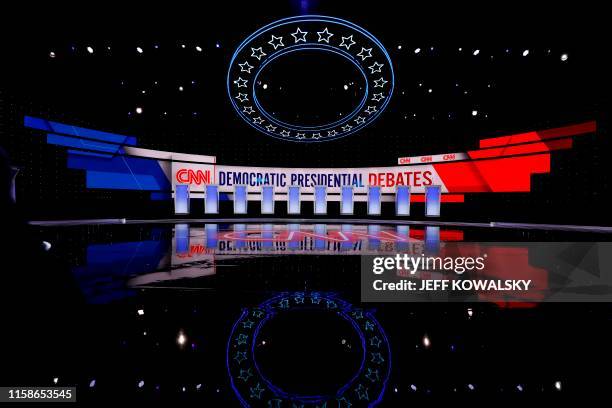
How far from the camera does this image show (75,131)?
10.6 metres

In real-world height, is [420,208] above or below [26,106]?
below

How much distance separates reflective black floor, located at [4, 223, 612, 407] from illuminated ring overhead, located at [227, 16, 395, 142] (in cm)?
705

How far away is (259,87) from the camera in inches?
400

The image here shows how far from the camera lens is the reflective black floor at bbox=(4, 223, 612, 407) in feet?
5.74

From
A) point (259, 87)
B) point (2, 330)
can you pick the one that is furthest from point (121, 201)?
point (2, 330)

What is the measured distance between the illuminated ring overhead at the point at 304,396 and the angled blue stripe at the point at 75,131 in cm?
1107

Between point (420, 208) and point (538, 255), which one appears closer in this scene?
point (538, 255)

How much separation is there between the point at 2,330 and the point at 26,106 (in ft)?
35.0

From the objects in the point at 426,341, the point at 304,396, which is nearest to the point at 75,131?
the point at 304,396

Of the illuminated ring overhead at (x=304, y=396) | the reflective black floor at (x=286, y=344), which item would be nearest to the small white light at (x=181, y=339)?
the reflective black floor at (x=286, y=344)

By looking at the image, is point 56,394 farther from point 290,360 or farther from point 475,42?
point 475,42

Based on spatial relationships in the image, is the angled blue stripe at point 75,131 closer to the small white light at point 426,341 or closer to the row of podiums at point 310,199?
the row of podiums at point 310,199

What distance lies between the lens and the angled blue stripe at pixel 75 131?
31.1ft

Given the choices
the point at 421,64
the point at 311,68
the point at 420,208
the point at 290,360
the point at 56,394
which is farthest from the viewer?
the point at 420,208
